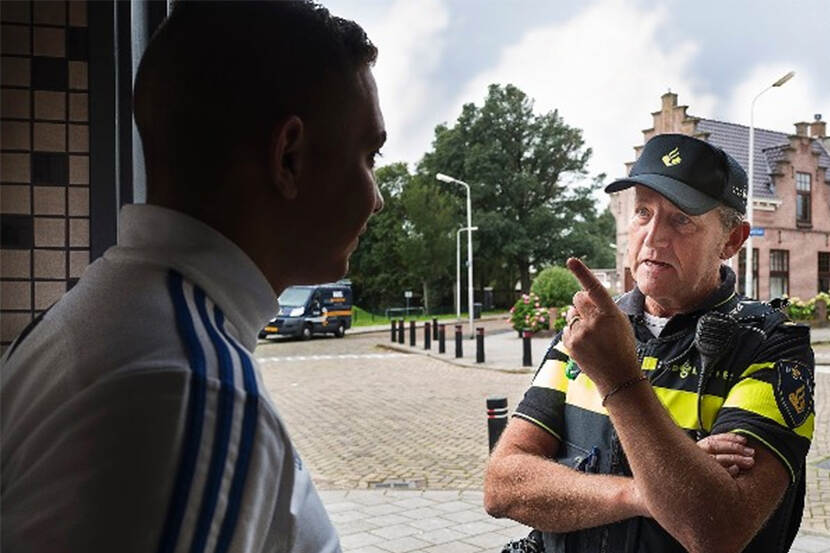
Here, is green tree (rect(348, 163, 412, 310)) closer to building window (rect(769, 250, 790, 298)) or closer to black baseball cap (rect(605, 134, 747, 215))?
building window (rect(769, 250, 790, 298))

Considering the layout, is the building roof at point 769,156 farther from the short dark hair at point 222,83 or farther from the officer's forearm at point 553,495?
the short dark hair at point 222,83

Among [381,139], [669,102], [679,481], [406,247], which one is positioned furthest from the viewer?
[406,247]

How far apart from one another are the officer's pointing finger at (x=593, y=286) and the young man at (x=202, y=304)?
1.80ft

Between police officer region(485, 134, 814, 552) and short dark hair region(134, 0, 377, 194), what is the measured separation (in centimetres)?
70

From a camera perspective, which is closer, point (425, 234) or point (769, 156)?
point (769, 156)

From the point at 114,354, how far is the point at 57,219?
160 cm

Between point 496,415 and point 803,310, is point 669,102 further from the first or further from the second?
point 496,415

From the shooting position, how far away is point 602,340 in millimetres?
1277

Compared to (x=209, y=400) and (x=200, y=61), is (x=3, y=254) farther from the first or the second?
(x=209, y=400)

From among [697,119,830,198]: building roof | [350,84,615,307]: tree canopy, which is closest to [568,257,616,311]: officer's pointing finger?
[697,119,830,198]: building roof

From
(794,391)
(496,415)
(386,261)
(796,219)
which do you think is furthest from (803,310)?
(794,391)

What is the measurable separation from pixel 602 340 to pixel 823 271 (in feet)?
77.2

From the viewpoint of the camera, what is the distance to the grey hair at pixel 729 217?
5.23 feet

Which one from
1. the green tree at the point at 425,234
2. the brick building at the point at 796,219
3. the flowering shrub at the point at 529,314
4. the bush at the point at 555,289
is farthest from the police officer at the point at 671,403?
the green tree at the point at 425,234
